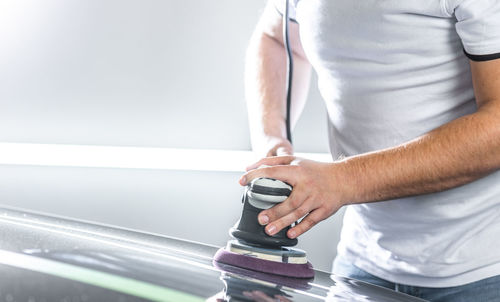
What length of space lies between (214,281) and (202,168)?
1899 mm

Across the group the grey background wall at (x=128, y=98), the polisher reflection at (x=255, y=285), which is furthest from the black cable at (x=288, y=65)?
the grey background wall at (x=128, y=98)

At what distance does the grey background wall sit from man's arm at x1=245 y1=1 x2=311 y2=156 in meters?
0.85

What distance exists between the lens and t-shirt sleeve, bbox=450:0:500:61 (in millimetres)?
996

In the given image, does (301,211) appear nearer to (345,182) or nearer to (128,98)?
(345,182)

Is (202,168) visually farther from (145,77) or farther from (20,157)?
(20,157)

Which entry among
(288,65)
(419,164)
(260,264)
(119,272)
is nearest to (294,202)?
(260,264)

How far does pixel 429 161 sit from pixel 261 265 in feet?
1.14

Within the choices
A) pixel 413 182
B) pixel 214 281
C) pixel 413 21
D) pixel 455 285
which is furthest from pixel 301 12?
pixel 214 281

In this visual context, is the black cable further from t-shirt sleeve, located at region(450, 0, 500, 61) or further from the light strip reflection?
the light strip reflection

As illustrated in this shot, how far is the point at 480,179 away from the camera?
1156 millimetres

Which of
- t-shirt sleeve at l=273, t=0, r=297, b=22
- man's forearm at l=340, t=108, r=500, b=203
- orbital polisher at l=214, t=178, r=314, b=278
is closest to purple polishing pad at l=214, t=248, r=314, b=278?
orbital polisher at l=214, t=178, r=314, b=278

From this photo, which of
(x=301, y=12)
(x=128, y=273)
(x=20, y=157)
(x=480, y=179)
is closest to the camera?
(x=128, y=273)

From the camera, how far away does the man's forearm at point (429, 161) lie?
Result: 3.31ft

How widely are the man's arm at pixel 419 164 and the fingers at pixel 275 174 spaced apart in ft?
0.10
